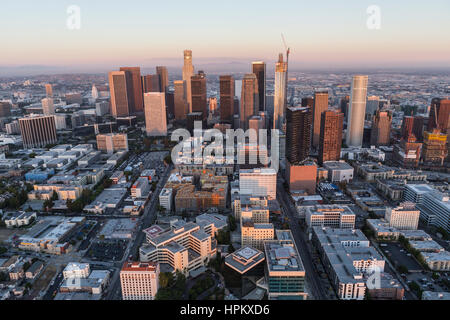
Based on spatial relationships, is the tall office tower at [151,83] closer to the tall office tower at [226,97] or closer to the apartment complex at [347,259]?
the tall office tower at [226,97]

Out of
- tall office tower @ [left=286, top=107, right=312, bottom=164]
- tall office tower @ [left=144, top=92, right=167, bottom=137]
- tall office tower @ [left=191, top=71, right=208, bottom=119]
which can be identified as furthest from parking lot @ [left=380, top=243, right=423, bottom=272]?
tall office tower @ [left=191, top=71, right=208, bottom=119]

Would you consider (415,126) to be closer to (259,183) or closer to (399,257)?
(259,183)

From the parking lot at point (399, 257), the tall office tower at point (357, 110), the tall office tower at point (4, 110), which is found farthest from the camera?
the tall office tower at point (4, 110)

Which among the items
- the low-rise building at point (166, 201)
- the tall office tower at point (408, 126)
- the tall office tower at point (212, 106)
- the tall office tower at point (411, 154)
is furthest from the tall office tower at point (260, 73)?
the low-rise building at point (166, 201)

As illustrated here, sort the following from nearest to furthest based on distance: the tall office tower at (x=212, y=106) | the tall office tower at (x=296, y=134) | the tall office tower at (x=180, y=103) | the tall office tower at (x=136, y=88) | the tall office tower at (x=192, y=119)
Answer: the tall office tower at (x=296, y=134) < the tall office tower at (x=192, y=119) < the tall office tower at (x=180, y=103) < the tall office tower at (x=136, y=88) < the tall office tower at (x=212, y=106)

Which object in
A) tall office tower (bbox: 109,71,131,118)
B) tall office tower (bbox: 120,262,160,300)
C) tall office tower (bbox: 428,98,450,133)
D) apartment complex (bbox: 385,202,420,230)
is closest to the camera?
tall office tower (bbox: 120,262,160,300)

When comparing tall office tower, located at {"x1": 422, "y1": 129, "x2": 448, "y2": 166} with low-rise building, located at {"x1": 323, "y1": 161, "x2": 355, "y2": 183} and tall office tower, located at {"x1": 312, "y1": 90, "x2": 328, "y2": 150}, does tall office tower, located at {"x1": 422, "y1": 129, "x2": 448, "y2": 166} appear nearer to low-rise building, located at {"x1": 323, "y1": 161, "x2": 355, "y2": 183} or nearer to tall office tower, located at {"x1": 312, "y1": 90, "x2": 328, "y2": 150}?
low-rise building, located at {"x1": 323, "y1": 161, "x2": 355, "y2": 183}
